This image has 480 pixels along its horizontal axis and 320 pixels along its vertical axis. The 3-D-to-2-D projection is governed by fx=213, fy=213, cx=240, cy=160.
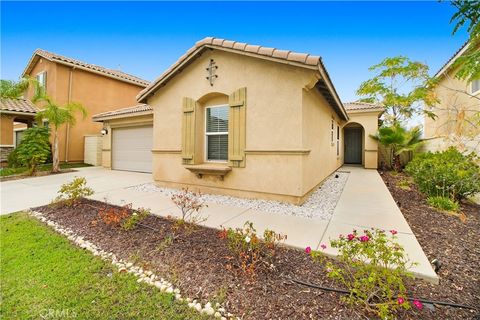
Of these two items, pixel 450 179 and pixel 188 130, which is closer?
pixel 450 179

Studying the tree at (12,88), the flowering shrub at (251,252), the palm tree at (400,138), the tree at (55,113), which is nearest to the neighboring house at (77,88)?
the tree at (12,88)

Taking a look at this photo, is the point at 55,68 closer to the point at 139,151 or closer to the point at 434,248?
the point at 139,151

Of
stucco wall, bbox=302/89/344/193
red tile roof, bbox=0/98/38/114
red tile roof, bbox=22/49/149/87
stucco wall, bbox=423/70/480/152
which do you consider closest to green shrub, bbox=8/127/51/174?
red tile roof, bbox=0/98/38/114

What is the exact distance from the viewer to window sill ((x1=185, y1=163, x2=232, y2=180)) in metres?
6.47

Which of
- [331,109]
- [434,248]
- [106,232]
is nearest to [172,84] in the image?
[106,232]

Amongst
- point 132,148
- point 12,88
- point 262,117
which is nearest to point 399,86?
point 262,117

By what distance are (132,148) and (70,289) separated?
10.8 meters

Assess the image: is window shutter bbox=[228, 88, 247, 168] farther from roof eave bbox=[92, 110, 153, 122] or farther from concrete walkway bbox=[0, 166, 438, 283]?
roof eave bbox=[92, 110, 153, 122]

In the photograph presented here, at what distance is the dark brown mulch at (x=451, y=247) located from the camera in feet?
7.73

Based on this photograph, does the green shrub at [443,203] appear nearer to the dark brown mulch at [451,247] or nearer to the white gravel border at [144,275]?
the dark brown mulch at [451,247]

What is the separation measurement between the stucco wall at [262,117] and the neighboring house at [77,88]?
11.1m

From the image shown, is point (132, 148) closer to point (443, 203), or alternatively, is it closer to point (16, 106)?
point (16, 106)

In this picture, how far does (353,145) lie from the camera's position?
53.8ft

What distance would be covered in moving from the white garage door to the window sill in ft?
18.1
